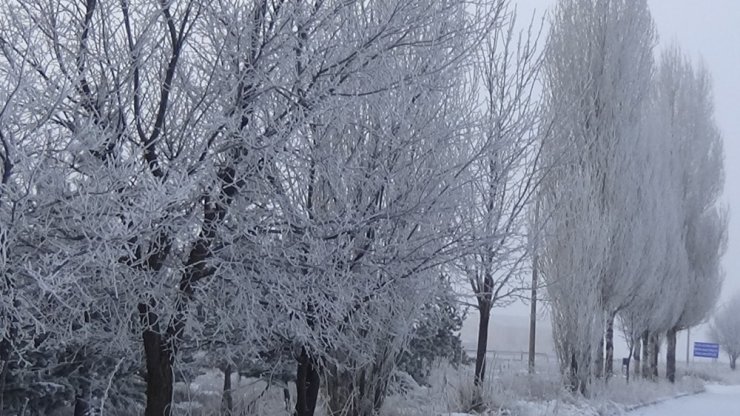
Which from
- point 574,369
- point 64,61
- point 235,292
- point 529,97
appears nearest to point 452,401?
point 529,97

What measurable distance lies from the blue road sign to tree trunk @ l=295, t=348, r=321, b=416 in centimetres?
3410

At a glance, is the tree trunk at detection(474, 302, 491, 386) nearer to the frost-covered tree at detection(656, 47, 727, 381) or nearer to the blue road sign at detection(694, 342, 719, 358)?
the frost-covered tree at detection(656, 47, 727, 381)

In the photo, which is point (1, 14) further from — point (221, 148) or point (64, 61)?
point (221, 148)

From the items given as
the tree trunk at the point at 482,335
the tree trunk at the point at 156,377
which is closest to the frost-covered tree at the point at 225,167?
the tree trunk at the point at 156,377

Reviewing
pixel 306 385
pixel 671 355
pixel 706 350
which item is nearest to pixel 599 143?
pixel 306 385

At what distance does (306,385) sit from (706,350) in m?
34.8

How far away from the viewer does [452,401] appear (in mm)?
10250

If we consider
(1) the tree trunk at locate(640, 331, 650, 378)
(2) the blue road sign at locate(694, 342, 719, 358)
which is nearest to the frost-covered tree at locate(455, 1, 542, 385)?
(1) the tree trunk at locate(640, 331, 650, 378)

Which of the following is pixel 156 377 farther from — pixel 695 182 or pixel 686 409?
pixel 695 182

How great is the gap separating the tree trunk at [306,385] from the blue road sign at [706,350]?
112 feet

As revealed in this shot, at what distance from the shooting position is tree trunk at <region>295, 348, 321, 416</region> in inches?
255

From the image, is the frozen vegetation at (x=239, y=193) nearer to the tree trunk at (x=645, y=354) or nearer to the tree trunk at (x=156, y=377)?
the tree trunk at (x=156, y=377)

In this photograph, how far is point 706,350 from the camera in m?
37.8

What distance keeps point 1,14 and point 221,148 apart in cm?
140
